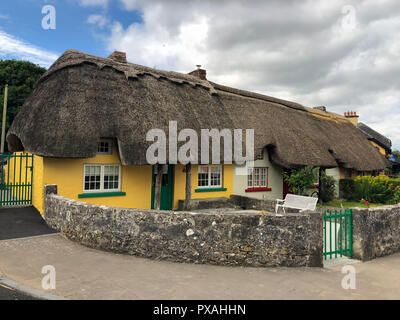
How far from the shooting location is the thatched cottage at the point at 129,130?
9.58 m

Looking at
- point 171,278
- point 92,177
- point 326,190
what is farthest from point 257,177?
point 171,278

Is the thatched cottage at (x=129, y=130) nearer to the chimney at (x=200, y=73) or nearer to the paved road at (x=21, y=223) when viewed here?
the chimney at (x=200, y=73)

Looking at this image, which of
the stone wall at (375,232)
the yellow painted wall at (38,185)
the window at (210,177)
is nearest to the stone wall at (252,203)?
the window at (210,177)

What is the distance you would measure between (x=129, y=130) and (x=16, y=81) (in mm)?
25679

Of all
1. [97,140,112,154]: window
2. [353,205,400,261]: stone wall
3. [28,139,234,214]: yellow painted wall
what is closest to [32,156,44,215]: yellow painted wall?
[28,139,234,214]: yellow painted wall

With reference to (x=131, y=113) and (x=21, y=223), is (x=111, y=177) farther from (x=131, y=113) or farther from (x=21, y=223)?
(x=21, y=223)

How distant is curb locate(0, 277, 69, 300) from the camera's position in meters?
4.50

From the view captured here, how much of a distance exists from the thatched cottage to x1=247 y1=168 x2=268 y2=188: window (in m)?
0.05

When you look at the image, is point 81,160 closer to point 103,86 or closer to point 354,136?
point 103,86

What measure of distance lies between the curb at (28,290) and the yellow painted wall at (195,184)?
310 inches

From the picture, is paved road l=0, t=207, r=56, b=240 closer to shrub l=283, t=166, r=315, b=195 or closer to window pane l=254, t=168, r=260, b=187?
window pane l=254, t=168, r=260, b=187

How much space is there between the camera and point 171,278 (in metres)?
5.42

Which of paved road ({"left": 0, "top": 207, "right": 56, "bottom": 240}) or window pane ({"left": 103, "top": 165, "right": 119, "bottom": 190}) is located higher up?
window pane ({"left": 103, "top": 165, "right": 119, "bottom": 190})
